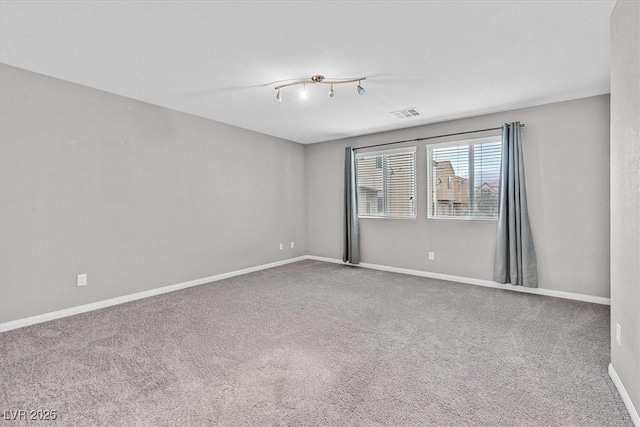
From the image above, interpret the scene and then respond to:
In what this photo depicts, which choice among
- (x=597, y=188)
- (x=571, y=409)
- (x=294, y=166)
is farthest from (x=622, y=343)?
(x=294, y=166)

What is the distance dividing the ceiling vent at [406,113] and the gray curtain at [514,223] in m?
1.17

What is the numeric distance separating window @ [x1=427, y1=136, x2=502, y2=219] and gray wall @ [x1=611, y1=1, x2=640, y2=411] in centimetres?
232

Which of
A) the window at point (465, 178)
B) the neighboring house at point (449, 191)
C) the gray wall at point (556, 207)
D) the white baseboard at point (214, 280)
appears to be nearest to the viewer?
the white baseboard at point (214, 280)

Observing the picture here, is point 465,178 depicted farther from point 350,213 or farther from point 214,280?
point 214,280

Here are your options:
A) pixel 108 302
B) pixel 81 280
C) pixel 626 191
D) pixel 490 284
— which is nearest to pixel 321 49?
pixel 626 191

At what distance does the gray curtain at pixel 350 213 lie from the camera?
5613 mm

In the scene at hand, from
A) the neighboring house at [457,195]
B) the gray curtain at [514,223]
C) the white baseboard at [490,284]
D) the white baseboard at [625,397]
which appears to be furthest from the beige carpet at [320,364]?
the neighboring house at [457,195]

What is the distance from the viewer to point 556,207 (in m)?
3.80

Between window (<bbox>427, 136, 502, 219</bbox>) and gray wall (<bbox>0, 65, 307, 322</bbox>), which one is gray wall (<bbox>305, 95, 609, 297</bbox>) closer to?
window (<bbox>427, 136, 502, 219</bbox>)

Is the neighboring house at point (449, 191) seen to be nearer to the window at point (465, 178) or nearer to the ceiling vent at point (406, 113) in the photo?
the window at point (465, 178)

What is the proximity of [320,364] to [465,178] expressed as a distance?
3563 mm

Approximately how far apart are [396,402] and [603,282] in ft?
11.1

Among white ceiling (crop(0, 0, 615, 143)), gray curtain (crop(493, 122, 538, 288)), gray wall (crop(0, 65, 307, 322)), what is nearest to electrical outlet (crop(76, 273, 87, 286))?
gray wall (crop(0, 65, 307, 322))

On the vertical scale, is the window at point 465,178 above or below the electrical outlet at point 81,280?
above
